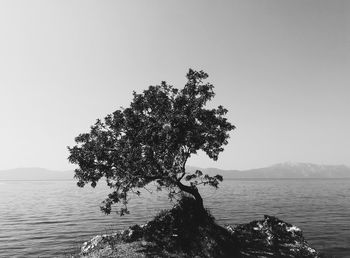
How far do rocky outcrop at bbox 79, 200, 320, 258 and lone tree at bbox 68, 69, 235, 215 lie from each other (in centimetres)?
280

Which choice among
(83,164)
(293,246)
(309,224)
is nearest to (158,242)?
(83,164)

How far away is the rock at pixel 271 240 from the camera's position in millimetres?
30125

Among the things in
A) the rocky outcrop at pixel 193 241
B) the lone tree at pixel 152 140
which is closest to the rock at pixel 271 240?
the rocky outcrop at pixel 193 241

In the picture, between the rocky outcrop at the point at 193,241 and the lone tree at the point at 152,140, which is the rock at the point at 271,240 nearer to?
the rocky outcrop at the point at 193,241

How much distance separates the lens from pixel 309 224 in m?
54.8

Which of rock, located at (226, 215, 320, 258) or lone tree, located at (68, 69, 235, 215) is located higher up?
lone tree, located at (68, 69, 235, 215)

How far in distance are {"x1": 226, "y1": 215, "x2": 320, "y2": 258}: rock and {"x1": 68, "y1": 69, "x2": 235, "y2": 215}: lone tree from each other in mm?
7442

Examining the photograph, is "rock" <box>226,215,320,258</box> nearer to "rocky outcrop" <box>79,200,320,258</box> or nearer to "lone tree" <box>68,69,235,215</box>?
"rocky outcrop" <box>79,200,320,258</box>

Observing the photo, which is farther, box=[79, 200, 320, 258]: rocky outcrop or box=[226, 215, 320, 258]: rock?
box=[226, 215, 320, 258]: rock

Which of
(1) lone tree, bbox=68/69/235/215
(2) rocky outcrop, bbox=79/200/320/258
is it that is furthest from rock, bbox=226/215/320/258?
(1) lone tree, bbox=68/69/235/215

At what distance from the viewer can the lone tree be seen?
31.2 m

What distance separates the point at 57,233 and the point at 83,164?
2303 centimetres

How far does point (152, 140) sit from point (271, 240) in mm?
18437

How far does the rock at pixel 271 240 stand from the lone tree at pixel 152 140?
7442 millimetres
